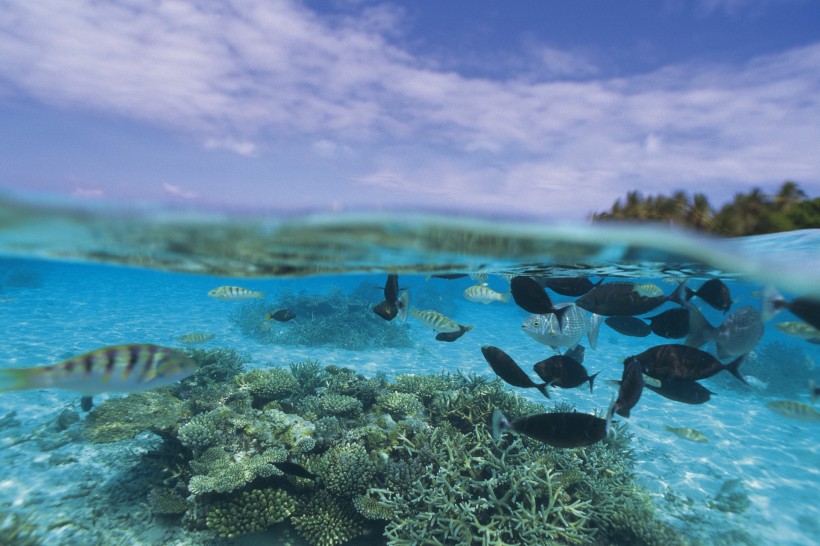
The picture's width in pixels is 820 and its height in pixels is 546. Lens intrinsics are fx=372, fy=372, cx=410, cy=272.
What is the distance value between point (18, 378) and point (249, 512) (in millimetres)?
3800

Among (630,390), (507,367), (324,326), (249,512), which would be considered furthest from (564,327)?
(324,326)

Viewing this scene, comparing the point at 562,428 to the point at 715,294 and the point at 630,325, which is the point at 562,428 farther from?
the point at 715,294

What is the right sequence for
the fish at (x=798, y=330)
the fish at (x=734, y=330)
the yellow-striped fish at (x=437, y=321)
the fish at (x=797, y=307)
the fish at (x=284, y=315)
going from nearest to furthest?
the fish at (x=797, y=307)
the fish at (x=734, y=330)
the yellow-striped fish at (x=437, y=321)
the fish at (x=798, y=330)
the fish at (x=284, y=315)

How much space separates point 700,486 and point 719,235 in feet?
21.1

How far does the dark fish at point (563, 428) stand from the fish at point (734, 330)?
312 cm

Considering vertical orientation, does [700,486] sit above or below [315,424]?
below

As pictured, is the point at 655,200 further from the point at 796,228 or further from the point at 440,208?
the point at 440,208

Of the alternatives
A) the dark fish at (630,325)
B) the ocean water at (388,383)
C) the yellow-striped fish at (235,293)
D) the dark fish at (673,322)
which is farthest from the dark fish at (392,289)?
the yellow-striped fish at (235,293)

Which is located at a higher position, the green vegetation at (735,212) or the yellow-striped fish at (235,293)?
the green vegetation at (735,212)

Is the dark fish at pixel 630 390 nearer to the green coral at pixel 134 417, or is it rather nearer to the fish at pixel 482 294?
the fish at pixel 482 294

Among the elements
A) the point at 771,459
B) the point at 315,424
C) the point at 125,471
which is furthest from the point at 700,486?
the point at 125,471

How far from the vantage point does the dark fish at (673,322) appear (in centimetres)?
593

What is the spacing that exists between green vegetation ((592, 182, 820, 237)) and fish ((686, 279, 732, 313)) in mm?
2139

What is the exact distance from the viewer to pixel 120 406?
8430mm
